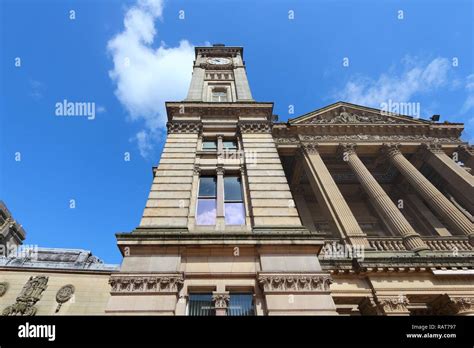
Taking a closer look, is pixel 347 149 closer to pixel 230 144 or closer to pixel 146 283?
pixel 230 144

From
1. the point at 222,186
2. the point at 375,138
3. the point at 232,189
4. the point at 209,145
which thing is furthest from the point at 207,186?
the point at 375,138

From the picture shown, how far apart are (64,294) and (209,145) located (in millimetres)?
→ 15754

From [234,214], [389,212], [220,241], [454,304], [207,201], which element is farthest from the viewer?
[389,212]

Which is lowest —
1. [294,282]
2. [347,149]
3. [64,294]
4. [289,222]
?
[294,282]

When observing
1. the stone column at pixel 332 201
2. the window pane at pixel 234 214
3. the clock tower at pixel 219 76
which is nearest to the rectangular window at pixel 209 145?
the clock tower at pixel 219 76

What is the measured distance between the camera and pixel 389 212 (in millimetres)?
16844

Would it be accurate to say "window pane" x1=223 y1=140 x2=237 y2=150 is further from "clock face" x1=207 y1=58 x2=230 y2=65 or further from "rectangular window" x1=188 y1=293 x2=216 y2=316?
"clock face" x1=207 y1=58 x2=230 y2=65

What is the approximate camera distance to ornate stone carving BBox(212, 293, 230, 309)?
30.8 ft

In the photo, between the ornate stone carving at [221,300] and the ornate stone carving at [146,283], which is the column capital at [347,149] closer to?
the ornate stone carving at [221,300]

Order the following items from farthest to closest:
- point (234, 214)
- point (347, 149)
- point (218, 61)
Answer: point (218, 61) < point (347, 149) < point (234, 214)

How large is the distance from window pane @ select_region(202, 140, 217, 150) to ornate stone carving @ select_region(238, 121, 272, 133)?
2000 mm

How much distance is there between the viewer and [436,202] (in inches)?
691

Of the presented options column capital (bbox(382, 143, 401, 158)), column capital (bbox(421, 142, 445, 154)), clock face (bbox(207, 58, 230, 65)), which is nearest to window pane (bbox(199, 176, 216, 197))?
column capital (bbox(382, 143, 401, 158))
